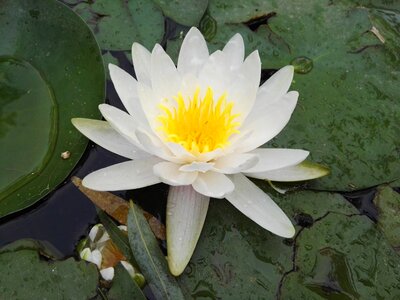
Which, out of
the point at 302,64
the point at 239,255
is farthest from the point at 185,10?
the point at 239,255

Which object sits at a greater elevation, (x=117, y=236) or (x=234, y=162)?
(x=234, y=162)

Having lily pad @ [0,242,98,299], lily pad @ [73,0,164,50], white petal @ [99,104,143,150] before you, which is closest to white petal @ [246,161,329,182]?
white petal @ [99,104,143,150]

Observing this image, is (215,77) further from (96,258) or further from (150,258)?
(96,258)

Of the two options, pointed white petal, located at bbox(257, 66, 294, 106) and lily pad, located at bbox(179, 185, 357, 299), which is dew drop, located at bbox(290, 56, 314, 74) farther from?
lily pad, located at bbox(179, 185, 357, 299)

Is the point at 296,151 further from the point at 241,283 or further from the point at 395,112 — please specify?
the point at 395,112

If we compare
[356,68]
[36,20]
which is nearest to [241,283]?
[356,68]

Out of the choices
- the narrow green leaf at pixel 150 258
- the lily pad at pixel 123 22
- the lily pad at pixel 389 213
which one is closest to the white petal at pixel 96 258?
the narrow green leaf at pixel 150 258

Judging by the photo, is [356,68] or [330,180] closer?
[330,180]
